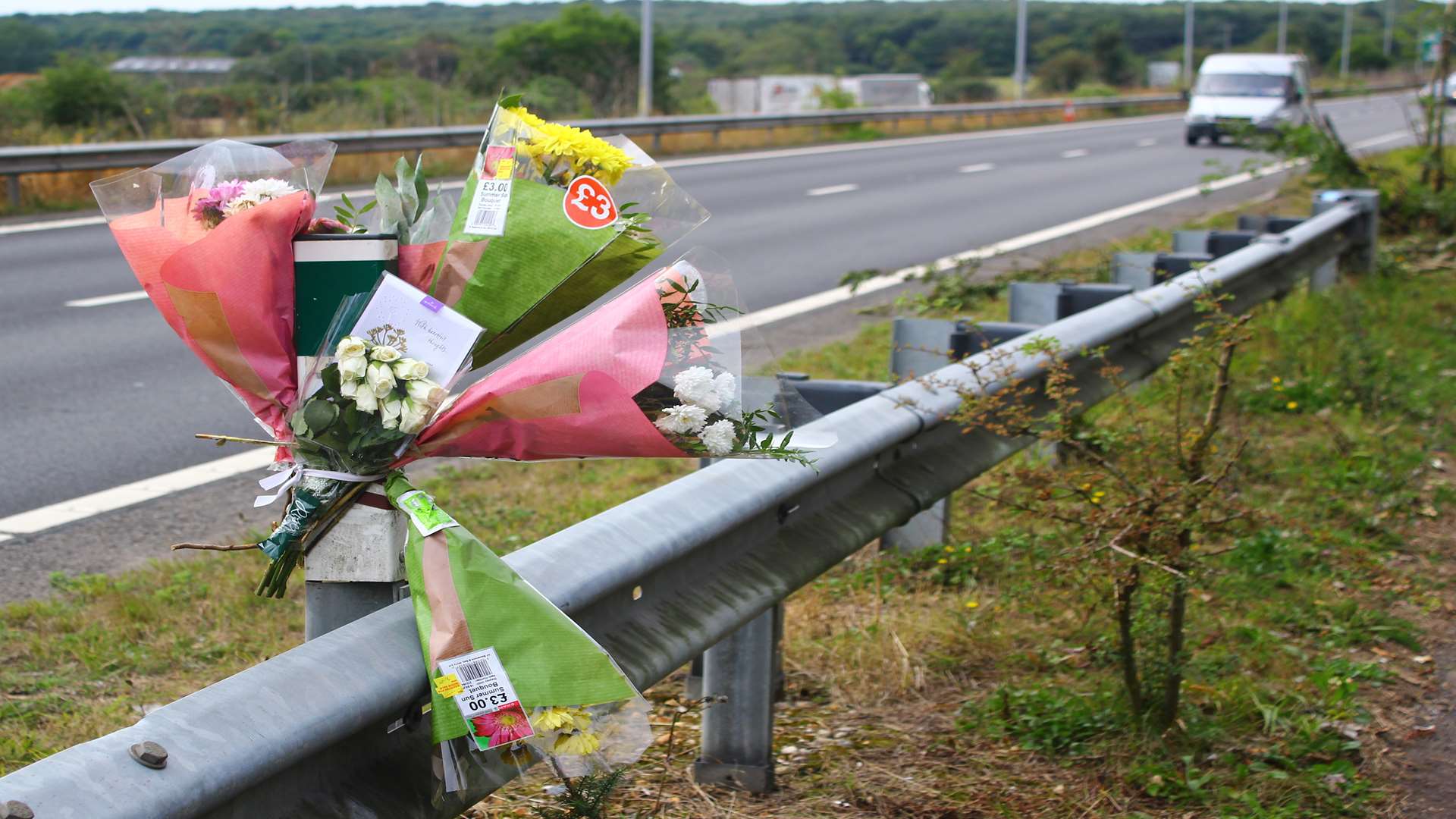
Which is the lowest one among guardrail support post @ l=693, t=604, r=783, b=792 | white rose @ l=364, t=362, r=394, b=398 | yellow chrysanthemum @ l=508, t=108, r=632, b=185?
guardrail support post @ l=693, t=604, r=783, b=792

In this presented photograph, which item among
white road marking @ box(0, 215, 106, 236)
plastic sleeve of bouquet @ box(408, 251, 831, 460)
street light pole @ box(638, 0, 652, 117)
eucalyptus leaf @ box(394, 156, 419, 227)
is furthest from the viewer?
street light pole @ box(638, 0, 652, 117)

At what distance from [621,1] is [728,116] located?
5619 cm

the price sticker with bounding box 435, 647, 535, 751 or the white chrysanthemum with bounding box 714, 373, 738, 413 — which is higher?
the white chrysanthemum with bounding box 714, 373, 738, 413

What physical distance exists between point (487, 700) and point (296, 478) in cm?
43

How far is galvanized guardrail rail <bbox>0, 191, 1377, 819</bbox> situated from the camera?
4.92 feet

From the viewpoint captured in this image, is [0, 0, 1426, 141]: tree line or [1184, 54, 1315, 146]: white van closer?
[0, 0, 1426, 141]: tree line

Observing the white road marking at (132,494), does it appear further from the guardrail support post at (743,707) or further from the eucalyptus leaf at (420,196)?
the eucalyptus leaf at (420,196)

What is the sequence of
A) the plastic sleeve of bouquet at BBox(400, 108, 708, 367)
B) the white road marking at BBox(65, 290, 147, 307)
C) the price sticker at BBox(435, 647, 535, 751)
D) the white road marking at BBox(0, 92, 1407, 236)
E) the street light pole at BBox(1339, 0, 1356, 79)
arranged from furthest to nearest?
1. the street light pole at BBox(1339, 0, 1356, 79)
2. the white road marking at BBox(0, 92, 1407, 236)
3. the white road marking at BBox(65, 290, 147, 307)
4. the plastic sleeve of bouquet at BBox(400, 108, 708, 367)
5. the price sticker at BBox(435, 647, 535, 751)

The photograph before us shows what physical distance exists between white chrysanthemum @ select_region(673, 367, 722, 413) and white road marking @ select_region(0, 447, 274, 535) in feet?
11.7

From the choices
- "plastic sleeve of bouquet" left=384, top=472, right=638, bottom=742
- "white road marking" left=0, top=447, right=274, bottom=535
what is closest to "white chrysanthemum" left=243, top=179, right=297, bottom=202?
"plastic sleeve of bouquet" left=384, top=472, right=638, bottom=742

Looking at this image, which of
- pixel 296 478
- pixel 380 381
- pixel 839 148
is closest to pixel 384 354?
pixel 380 381

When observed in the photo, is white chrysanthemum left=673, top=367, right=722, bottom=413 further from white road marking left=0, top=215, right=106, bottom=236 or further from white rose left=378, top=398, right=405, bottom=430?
white road marking left=0, top=215, right=106, bottom=236

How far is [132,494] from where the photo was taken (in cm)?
A: 536

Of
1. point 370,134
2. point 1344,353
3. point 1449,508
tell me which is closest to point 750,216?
point 370,134
